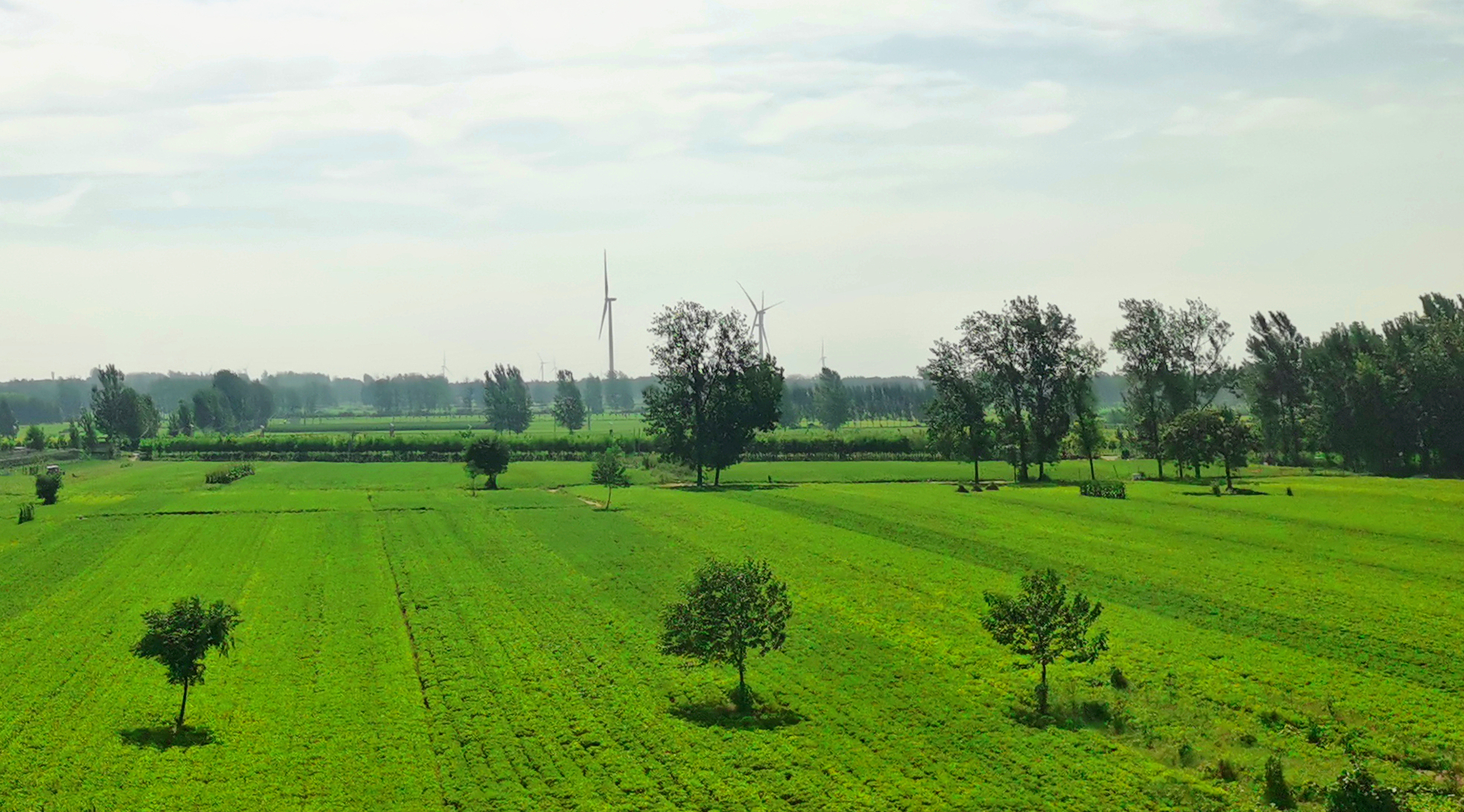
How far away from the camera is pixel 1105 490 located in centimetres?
9625

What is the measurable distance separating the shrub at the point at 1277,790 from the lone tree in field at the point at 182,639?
3349 cm

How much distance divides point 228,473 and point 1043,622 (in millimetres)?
117232

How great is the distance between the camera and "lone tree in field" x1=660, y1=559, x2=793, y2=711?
3712 cm

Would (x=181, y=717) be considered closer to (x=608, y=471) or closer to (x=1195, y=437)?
(x=608, y=471)

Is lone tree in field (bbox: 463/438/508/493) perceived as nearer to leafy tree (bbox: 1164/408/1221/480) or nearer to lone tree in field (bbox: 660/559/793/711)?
leafy tree (bbox: 1164/408/1221/480)

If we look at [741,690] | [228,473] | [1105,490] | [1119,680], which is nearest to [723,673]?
[741,690]

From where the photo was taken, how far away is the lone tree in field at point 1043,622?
122 ft

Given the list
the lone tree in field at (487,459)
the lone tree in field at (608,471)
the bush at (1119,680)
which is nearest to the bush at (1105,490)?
the lone tree in field at (608,471)

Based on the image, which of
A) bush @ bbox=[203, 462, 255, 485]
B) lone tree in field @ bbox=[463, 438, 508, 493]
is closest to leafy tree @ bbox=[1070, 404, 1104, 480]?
lone tree in field @ bbox=[463, 438, 508, 493]

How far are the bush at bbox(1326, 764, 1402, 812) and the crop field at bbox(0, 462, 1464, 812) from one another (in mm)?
1177

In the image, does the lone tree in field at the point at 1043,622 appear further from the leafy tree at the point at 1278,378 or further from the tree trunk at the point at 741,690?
the leafy tree at the point at 1278,378

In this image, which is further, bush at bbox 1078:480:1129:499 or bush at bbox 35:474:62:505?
bush at bbox 35:474:62:505

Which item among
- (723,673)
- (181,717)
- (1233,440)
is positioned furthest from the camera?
(1233,440)

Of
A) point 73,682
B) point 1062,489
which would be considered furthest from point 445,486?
point 73,682
